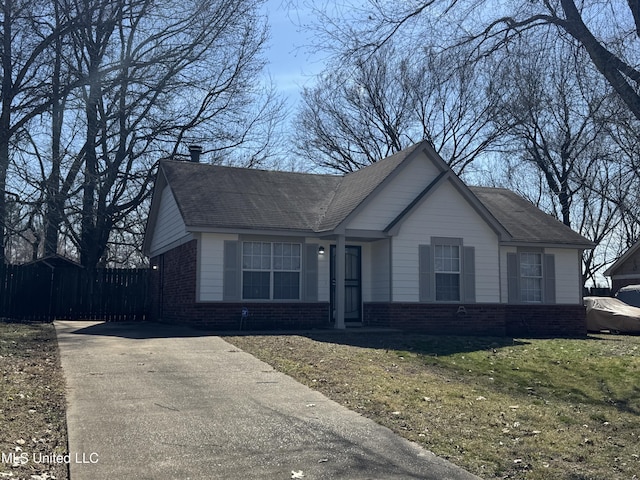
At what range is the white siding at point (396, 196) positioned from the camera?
17.4 m

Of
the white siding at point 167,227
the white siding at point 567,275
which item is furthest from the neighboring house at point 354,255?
the white siding at point 567,275

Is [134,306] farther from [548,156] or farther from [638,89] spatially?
[548,156]

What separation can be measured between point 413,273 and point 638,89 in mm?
8083

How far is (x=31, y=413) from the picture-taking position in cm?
702

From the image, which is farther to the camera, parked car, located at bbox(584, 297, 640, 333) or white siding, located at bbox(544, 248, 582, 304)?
parked car, located at bbox(584, 297, 640, 333)

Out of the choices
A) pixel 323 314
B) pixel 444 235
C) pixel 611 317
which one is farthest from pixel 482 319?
pixel 611 317

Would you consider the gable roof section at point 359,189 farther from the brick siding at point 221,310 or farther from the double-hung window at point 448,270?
the brick siding at point 221,310

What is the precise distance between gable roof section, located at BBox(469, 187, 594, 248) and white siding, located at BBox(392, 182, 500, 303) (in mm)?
1518

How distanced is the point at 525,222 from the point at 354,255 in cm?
651

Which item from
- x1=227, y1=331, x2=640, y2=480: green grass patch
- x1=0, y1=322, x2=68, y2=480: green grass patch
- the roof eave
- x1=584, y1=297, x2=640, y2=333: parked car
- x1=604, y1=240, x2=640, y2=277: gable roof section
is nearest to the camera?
x1=0, y1=322, x2=68, y2=480: green grass patch

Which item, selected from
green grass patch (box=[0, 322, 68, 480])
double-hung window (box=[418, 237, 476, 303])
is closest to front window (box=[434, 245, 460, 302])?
double-hung window (box=[418, 237, 476, 303])

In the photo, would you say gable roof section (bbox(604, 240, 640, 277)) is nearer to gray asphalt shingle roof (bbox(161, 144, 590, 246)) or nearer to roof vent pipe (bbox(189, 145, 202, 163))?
gray asphalt shingle roof (bbox(161, 144, 590, 246))

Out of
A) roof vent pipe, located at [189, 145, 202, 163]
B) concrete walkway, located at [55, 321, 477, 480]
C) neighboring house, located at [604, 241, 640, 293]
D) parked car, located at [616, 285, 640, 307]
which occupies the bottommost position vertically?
concrete walkway, located at [55, 321, 477, 480]

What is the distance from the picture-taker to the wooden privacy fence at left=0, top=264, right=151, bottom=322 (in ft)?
67.3
